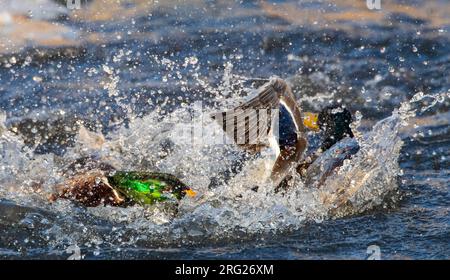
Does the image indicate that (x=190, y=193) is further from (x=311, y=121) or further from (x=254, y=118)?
(x=311, y=121)

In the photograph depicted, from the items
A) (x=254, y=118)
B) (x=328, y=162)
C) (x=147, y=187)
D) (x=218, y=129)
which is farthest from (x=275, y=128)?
(x=147, y=187)

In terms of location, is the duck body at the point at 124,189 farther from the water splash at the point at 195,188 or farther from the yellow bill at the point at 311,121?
the yellow bill at the point at 311,121

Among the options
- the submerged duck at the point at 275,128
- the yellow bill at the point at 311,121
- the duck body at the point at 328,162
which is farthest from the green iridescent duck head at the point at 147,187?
the yellow bill at the point at 311,121

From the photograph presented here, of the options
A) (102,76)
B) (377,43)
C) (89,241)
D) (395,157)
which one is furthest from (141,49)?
(89,241)

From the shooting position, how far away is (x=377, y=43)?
8797 millimetres

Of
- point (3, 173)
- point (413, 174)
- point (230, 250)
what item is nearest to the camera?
point (230, 250)

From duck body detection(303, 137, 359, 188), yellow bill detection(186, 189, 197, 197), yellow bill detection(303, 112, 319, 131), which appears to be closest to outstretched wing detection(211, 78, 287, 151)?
duck body detection(303, 137, 359, 188)

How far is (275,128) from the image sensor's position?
16.5 ft

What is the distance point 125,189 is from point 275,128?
4.06 feet

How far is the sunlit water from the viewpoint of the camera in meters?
4.25

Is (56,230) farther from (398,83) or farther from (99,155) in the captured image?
(398,83)

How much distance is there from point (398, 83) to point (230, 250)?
4.67 meters

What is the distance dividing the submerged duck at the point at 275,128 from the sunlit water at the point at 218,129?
15 cm

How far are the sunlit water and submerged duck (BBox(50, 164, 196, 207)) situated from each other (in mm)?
61
